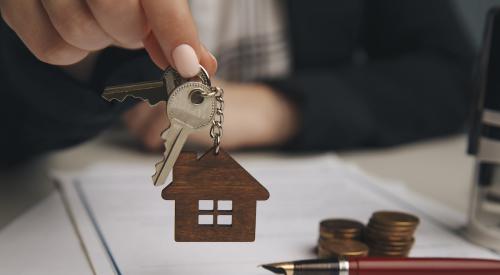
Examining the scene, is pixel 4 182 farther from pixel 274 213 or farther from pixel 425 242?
pixel 425 242

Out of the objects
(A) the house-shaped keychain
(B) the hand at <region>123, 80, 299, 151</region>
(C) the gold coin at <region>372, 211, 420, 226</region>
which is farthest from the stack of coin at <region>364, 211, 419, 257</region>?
(B) the hand at <region>123, 80, 299, 151</region>

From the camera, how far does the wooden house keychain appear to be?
0.33 meters

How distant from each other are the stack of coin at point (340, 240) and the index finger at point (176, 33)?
15 cm

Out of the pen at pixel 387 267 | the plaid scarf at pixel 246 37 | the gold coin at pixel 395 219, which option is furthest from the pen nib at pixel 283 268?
the plaid scarf at pixel 246 37

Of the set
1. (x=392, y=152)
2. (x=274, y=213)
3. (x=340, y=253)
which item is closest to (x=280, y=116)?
(x=392, y=152)

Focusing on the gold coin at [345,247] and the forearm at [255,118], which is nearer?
the gold coin at [345,247]

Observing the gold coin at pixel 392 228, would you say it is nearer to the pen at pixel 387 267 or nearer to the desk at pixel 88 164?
the pen at pixel 387 267

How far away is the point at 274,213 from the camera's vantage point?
500mm

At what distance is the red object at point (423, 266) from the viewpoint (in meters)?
0.33

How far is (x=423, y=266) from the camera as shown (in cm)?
34

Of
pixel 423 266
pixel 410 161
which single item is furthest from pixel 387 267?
pixel 410 161

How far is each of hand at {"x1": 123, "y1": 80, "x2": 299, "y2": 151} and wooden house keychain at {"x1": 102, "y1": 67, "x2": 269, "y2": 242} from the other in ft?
1.44

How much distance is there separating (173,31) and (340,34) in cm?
86

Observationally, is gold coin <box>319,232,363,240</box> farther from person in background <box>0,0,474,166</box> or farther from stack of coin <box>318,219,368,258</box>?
person in background <box>0,0,474,166</box>
